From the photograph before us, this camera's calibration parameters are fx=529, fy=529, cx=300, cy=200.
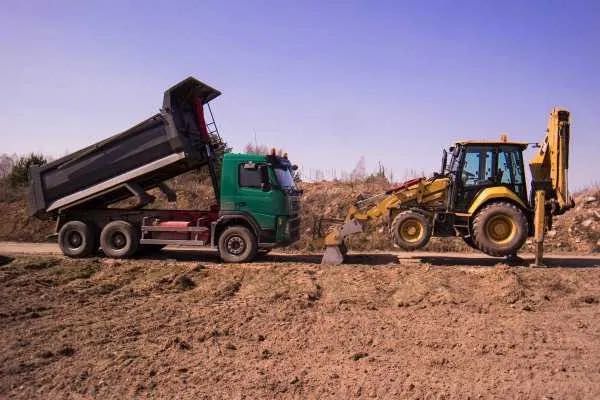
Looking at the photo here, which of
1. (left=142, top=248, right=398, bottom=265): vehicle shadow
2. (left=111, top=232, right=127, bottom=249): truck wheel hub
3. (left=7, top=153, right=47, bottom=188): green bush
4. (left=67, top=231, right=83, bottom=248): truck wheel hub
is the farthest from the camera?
(left=7, top=153, right=47, bottom=188): green bush

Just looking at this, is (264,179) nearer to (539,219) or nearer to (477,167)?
(477,167)

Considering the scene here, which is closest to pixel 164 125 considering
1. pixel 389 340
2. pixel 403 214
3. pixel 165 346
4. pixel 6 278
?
pixel 6 278

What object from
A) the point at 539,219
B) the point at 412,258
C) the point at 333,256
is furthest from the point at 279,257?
the point at 539,219

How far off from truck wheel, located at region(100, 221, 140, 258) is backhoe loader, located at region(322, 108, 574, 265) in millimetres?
4742

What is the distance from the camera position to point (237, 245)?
12.1 meters

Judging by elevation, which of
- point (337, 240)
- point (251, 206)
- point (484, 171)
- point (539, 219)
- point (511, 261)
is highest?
point (484, 171)

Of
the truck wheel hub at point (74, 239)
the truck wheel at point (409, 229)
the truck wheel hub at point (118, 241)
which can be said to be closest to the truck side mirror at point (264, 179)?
the truck wheel at point (409, 229)

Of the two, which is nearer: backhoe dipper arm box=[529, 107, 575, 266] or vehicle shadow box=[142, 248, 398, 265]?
backhoe dipper arm box=[529, 107, 575, 266]

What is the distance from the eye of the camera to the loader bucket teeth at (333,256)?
472 inches

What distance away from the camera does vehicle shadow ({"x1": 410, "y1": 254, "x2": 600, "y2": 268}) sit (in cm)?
1188

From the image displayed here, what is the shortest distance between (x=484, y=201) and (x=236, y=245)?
5554 millimetres

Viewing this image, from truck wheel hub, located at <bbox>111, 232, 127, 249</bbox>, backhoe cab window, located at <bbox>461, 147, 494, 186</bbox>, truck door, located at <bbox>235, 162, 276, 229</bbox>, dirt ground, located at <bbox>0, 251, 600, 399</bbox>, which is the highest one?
backhoe cab window, located at <bbox>461, 147, 494, 186</bbox>

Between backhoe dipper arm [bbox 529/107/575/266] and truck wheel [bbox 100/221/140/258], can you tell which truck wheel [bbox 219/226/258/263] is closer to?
truck wheel [bbox 100/221/140/258]

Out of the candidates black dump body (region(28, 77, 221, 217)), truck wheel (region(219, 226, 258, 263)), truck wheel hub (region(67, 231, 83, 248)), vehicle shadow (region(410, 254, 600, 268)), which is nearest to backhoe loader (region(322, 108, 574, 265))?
vehicle shadow (region(410, 254, 600, 268))
